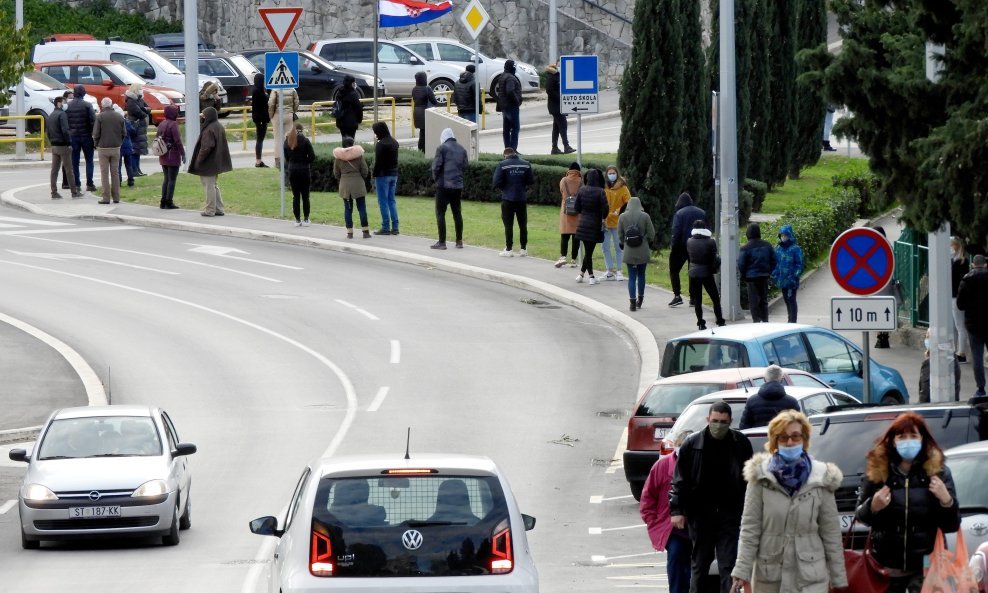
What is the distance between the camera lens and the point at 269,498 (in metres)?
17.1

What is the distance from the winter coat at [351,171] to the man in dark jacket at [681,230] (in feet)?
24.3

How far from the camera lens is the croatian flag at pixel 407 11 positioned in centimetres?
5788

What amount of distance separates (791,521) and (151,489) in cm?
762

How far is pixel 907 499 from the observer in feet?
31.9

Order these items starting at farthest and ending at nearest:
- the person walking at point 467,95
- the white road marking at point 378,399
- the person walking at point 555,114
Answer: the person walking at point 555,114
the person walking at point 467,95
the white road marking at point 378,399

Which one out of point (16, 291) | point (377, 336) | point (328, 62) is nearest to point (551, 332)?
point (377, 336)

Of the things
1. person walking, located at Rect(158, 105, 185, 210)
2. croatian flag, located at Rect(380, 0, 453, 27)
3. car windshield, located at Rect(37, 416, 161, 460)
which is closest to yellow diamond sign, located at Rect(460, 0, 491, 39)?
person walking, located at Rect(158, 105, 185, 210)

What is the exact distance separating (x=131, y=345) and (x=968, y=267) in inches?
468

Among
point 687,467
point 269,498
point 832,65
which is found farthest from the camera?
point 269,498

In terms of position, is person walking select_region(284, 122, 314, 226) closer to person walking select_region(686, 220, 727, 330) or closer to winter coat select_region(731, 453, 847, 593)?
person walking select_region(686, 220, 727, 330)

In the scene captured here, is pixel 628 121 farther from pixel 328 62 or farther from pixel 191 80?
pixel 328 62

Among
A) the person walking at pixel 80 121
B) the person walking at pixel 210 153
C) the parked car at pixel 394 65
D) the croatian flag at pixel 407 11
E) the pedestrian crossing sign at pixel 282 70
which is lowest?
the person walking at pixel 210 153

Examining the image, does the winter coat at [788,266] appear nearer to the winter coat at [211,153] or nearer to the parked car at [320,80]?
the winter coat at [211,153]

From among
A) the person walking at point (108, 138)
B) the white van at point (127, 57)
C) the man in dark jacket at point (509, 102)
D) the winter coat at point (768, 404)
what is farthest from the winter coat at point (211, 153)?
the winter coat at point (768, 404)
